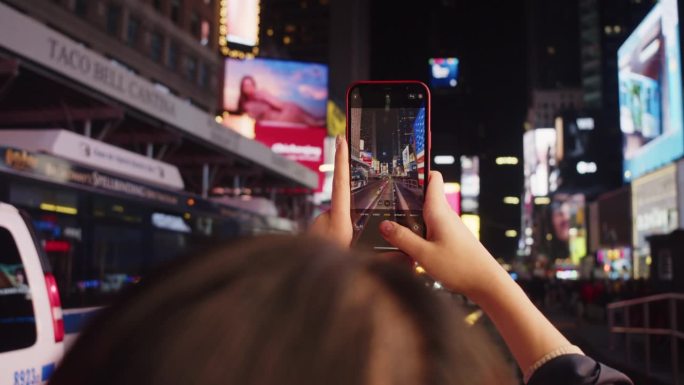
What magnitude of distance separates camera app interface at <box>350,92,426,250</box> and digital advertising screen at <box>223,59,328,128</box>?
40932 millimetres

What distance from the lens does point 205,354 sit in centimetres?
68

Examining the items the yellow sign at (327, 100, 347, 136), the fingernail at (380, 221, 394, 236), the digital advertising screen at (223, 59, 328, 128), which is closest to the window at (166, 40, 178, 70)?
the digital advertising screen at (223, 59, 328, 128)

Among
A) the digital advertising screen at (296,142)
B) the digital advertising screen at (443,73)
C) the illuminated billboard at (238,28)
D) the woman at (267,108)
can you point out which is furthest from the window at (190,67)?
the digital advertising screen at (443,73)

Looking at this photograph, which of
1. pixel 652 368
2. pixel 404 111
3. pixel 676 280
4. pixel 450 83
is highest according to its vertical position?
pixel 450 83

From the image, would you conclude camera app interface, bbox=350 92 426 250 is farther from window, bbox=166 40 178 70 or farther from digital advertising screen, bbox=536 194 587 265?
digital advertising screen, bbox=536 194 587 265

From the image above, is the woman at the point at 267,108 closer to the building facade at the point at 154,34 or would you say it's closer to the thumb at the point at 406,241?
the building facade at the point at 154,34

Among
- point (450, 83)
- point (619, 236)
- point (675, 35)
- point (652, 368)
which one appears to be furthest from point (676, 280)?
point (619, 236)

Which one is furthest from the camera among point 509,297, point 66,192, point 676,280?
point 676,280

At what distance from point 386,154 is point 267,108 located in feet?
138

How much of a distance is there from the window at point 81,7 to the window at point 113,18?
2190 mm

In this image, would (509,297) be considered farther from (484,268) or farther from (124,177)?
(124,177)

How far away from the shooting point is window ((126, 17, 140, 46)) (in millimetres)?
38531

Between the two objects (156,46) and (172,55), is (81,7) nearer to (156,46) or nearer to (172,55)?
(156,46)

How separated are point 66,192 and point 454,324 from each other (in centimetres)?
1021
